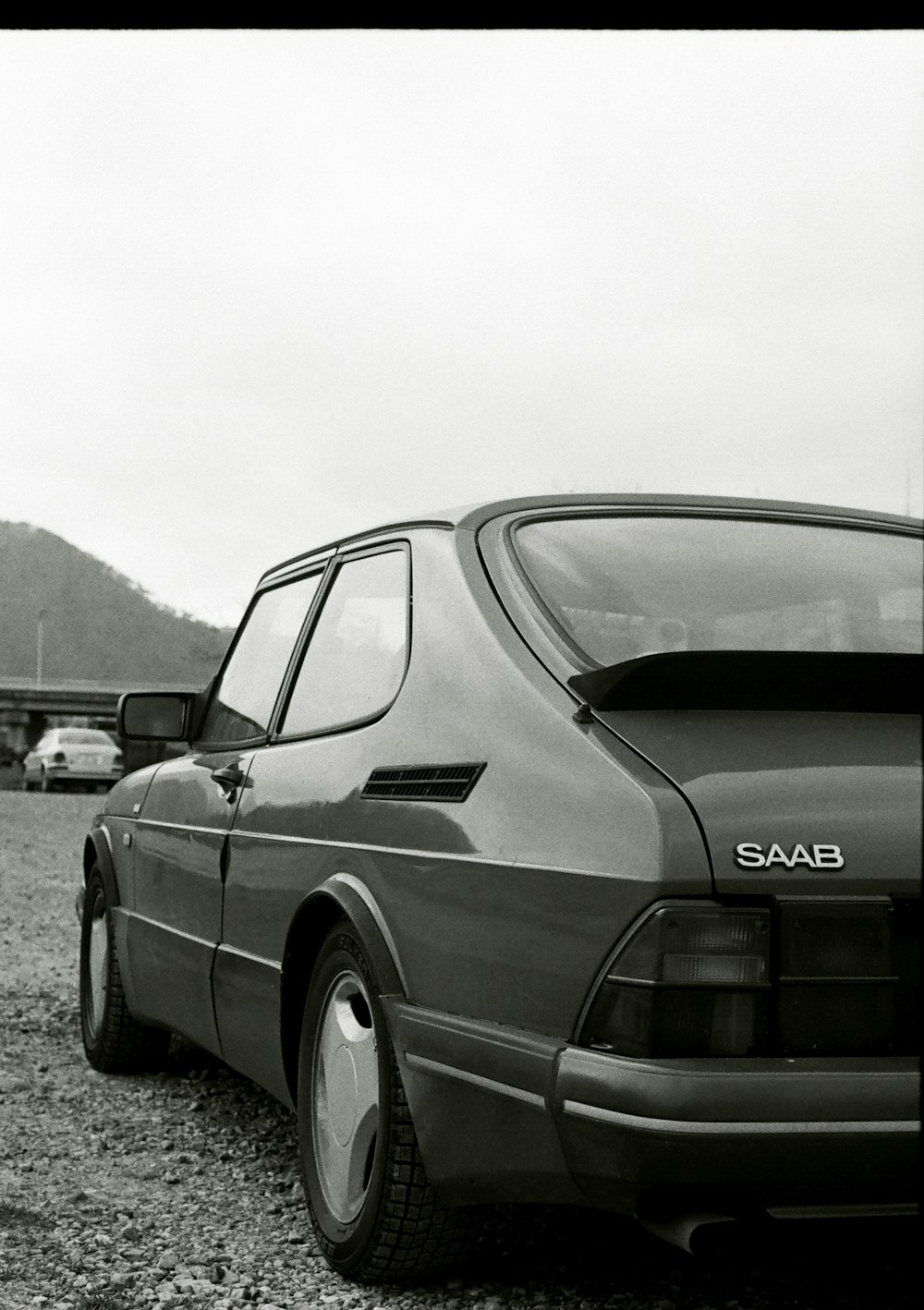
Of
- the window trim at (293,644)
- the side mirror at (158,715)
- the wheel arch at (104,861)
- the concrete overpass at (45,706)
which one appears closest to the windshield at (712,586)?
the window trim at (293,644)

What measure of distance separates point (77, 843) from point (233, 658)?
13400 millimetres

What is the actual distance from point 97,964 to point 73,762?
29941mm

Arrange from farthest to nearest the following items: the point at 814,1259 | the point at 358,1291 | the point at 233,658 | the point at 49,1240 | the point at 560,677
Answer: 1. the point at 233,658
2. the point at 49,1240
3. the point at 814,1259
4. the point at 358,1291
5. the point at 560,677

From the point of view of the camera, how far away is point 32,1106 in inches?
215

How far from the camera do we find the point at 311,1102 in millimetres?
3775

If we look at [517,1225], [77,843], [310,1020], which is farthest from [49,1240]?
[77,843]

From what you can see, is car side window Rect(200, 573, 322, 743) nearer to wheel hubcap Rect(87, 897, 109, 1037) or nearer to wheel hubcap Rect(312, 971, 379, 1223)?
wheel hubcap Rect(87, 897, 109, 1037)

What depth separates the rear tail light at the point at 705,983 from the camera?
259cm

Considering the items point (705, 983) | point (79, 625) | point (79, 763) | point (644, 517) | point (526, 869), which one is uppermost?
point (79, 625)

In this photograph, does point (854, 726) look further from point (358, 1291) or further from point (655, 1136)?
point (358, 1291)

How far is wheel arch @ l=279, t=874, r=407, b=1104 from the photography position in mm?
3346

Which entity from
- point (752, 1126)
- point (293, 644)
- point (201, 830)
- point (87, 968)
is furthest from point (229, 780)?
point (752, 1126)

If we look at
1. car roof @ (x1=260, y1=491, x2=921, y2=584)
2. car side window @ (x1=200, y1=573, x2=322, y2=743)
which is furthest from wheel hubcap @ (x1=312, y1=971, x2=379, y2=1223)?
car side window @ (x1=200, y1=573, x2=322, y2=743)

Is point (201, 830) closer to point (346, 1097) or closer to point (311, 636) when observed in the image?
point (311, 636)
